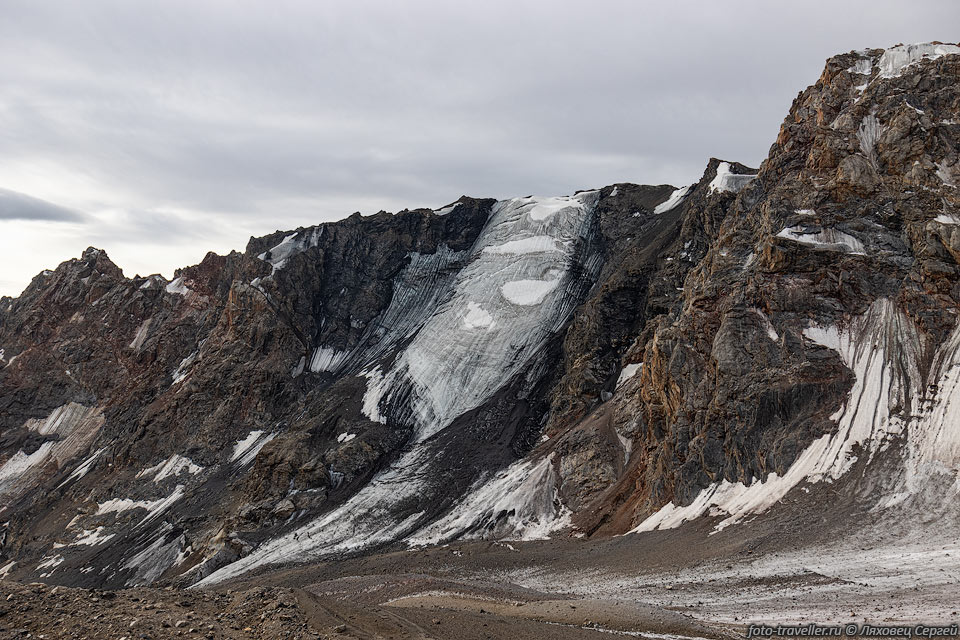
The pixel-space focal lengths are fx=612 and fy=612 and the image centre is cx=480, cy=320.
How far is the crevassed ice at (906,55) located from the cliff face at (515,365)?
361 millimetres

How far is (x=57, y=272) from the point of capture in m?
97.5

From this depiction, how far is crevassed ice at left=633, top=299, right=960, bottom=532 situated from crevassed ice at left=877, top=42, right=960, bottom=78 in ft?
79.5

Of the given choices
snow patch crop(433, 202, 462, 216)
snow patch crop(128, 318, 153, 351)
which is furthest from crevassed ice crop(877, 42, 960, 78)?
snow patch crop(128, 318, 153, 351)

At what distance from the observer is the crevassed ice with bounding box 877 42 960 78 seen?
1890 inches

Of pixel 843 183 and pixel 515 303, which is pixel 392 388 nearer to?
pixel 515 303

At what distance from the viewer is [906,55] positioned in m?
49.6

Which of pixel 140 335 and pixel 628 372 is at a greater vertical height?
pixel 140 335

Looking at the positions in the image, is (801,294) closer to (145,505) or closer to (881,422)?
(881,422)

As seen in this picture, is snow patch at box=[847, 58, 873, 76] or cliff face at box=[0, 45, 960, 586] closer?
cliff face at box=[0, 45, 960, 586]

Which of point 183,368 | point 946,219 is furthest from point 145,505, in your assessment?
point 946,219

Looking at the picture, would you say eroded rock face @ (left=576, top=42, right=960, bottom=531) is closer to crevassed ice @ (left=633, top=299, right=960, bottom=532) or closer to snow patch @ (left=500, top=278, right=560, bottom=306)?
crevassed ice @ (left=633, top=299, right=960, bottom=532)

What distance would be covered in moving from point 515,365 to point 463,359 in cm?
569

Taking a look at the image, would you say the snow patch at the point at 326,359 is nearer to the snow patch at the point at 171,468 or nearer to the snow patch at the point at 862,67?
the snow patch at the point at 171,468

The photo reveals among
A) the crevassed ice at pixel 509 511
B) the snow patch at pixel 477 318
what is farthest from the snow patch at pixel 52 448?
the crevassed ice at pixel 509 511
